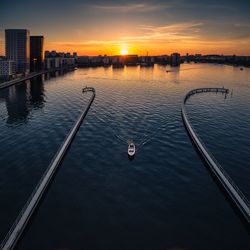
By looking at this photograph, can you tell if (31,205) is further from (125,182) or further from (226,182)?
(226,182)

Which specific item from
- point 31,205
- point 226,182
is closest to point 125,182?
point 31,205

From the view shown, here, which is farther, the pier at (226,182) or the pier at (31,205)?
the pier at (226,182)

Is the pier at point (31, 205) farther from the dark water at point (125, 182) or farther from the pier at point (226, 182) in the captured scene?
the pier at point (226, 182)

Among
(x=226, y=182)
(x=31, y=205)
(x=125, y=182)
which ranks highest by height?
(x=226, y=182)

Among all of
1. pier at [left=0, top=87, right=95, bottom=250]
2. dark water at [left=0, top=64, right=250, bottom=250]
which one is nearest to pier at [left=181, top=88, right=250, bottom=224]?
dark water at [left=0, top=64, right=250, bottom=250]

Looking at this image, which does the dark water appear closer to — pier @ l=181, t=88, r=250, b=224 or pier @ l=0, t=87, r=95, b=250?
pier @ l=0, t=87, r=95, b=250

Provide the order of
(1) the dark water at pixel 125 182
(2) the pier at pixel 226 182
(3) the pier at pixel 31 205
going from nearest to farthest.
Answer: (3) the pier at pixel 31 205 < (1) the dark water at pixel 125 182 < (2) the pier at pixel 226 182

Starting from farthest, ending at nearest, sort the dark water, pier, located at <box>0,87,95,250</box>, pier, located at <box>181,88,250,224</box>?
pier, located at <box>181,88,250,224</box>, the dark water, pier, located at <box>0,87,95,250</box>

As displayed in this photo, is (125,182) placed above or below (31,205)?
above

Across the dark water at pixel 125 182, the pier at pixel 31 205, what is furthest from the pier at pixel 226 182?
the pier at pixel 31 205
